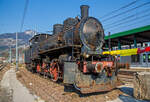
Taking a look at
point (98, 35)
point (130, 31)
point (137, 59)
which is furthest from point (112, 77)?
point (137, 59)

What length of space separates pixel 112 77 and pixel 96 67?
1729 millimetres

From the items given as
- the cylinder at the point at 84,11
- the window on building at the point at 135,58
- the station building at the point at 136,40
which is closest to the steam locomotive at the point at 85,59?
the cylinder at the point at 84,11

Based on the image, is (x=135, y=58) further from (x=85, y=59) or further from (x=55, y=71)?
(x=85, y=59)

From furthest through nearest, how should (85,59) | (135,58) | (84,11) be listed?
1. (135,58)
2. (84,11)
3. (85,59)

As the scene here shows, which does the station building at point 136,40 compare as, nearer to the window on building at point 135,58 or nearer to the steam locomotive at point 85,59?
the window on building at point 135,58

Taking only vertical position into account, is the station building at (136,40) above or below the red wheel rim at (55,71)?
above

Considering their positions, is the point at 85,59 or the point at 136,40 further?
the point at 136,40

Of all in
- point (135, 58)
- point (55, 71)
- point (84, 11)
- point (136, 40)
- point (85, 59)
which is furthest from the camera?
point (135, 58)

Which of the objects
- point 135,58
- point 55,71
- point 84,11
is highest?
point 84,11

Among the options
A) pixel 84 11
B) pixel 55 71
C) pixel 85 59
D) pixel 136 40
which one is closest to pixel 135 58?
pixel 136 40

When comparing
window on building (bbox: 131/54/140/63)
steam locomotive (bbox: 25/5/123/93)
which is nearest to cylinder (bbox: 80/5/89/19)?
steam locomotive (bbox: 25/5/123/93)

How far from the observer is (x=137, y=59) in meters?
26.5

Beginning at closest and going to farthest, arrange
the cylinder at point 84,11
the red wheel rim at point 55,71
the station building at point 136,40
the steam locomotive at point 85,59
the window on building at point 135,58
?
1. the steam locomotive at point 85,59
2. the cylinder at point 84,11
3. the red wheel rim at point 55,71
4. the station building at point 136,40
5. the window on building at point 135,58

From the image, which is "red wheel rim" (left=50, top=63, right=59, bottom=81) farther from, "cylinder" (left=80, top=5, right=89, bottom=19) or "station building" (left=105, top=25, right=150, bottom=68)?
"station building" (left=105, top=25, right=150, bottom=68)
